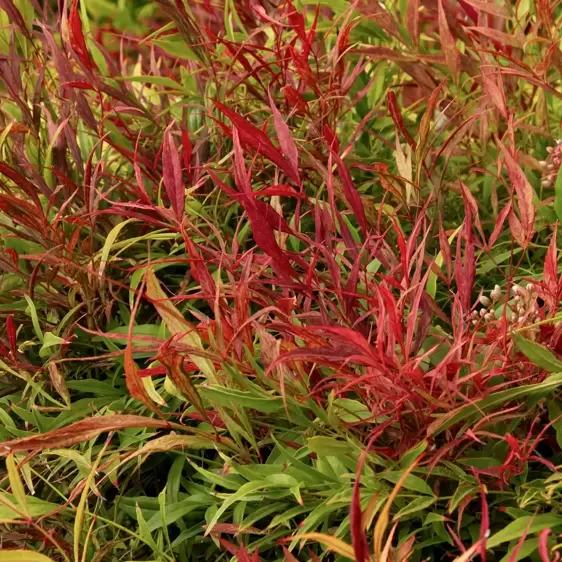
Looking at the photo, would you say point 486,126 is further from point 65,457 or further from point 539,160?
point 65,457

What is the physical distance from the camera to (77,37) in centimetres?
80

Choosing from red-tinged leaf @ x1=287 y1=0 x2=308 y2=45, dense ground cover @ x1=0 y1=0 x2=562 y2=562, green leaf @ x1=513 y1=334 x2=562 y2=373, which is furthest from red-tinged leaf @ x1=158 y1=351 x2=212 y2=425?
red-tinged leaf @ x1=287 y1=0 x2=308 y2=45

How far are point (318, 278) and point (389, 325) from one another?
0.44 feet

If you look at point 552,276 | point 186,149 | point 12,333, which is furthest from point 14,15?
point 552,276

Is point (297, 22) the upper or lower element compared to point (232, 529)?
upper

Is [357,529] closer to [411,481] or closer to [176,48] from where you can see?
[411,481]

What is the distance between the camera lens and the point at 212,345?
1.99 ft

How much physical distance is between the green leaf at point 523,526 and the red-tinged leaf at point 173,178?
0.30 m

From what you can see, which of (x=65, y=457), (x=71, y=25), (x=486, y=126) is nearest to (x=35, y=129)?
(x=71, y=25)

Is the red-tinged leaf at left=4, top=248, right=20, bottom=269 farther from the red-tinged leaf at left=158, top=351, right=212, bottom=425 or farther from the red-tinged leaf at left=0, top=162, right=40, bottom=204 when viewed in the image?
the red-tinged leaf at left=158, top=351, right=212, bottom=425

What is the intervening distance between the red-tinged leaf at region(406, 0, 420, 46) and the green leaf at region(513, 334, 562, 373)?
433 mm

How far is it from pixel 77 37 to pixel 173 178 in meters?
0.22

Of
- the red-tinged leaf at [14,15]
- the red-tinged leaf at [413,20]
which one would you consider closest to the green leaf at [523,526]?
the red-tinged leaf at [413,20]

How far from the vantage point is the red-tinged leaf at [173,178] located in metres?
0.64
